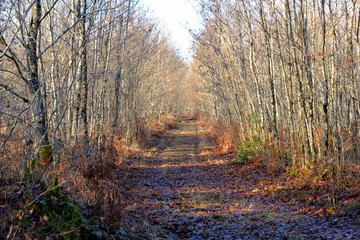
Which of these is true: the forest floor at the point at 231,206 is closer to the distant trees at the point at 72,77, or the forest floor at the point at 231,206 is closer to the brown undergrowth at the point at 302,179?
the brown undergrowth at the point at 302,179

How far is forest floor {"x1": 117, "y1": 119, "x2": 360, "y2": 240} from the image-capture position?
670 cm

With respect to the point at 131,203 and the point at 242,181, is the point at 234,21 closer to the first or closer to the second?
the point at 242,181

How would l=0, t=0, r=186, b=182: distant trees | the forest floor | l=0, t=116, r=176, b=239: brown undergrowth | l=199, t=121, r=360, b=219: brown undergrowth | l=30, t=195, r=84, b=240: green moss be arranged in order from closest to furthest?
l=0, t=116, r=176, b=239: brown undergrowth, l=30, t=195, r=84, b=240: green moss, l=0, t=0, r=186, b=182: distant trees, the forest floor, l=199, t=121, r=360, b=219: brown undergrowth

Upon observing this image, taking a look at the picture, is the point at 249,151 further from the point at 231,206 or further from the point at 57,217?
the point at 57,217

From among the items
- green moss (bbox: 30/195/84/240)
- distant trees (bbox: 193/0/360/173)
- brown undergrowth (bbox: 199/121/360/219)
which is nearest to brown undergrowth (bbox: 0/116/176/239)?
green moss (bbox: 30/195/84/240)

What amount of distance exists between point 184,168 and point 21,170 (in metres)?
9.69

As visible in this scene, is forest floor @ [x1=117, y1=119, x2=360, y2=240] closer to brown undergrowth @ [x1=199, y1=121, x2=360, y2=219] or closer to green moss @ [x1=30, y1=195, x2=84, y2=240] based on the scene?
brown undergrowth @ [x1=199, y1=121, x2=360, y2=219]

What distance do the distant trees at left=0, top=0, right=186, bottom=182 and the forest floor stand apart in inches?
74.2

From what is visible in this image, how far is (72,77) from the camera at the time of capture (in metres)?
7.21

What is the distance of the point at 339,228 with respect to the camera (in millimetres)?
6617

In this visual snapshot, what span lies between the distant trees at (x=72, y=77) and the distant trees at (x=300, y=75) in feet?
14.4

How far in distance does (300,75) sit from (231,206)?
418 centimetres

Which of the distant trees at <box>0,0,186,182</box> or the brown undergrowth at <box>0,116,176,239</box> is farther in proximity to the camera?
the distant trees at <box>0,0,186,182</box>

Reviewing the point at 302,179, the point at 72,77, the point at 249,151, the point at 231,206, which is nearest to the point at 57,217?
the point at 72,77
